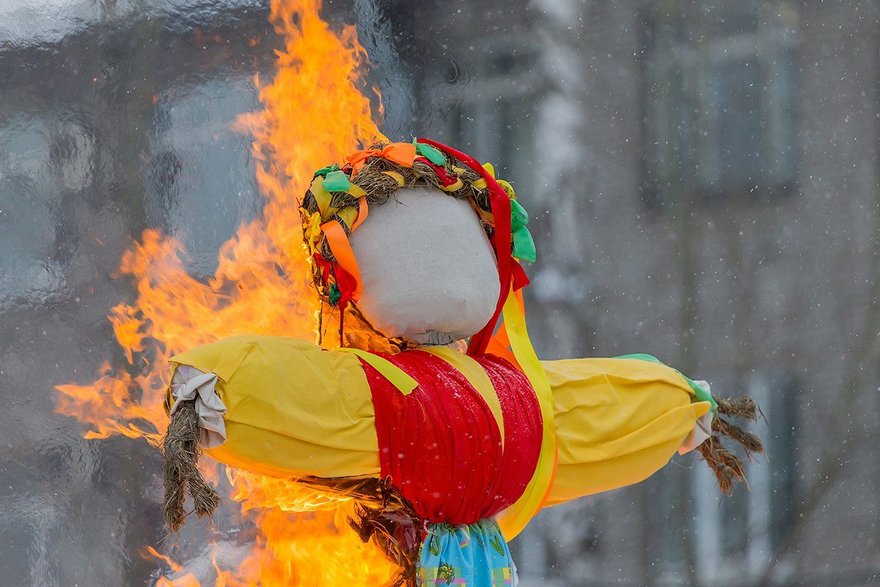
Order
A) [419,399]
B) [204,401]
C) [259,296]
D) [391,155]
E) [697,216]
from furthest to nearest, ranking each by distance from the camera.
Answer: [697,216] < [259,296] < [391,155] < [419,399] < [204,401]

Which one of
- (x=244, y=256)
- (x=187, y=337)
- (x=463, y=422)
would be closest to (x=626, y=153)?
(x=244, y=256)

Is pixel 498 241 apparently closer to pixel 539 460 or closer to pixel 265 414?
pixel 539 460

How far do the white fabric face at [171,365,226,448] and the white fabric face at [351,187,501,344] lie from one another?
0.24 metres

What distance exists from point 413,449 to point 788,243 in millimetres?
1158

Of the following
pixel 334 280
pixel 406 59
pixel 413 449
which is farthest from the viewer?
pixel 406 59

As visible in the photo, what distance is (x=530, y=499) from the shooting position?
1.25 metres

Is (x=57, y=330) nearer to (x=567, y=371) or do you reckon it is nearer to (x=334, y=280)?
(x=334, y=280)

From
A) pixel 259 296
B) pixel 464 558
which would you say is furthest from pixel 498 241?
pixel 259 296

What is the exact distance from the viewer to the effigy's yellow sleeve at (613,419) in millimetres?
1272

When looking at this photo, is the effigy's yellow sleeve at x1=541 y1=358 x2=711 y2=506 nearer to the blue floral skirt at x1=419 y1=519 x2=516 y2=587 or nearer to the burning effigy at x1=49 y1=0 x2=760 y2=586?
the burning effigy at x1=49 y1=0 x2=760 y2=586

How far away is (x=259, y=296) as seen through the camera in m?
1.70

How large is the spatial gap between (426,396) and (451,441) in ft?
0.17

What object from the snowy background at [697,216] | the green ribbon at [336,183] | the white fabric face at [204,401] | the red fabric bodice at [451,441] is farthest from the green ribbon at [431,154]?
the snowy background at [697,216]

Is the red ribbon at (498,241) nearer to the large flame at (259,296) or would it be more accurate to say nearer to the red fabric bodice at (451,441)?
the red fabric bodice at (451,441)
